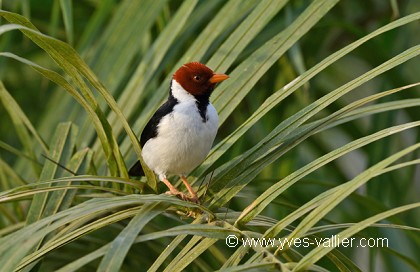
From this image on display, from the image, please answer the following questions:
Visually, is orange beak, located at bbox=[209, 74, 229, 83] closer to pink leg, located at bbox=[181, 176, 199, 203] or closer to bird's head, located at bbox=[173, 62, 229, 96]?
bird's head, located at bbox=[173, 62, 229, 96]

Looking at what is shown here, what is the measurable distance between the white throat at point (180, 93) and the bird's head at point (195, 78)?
0.03ft

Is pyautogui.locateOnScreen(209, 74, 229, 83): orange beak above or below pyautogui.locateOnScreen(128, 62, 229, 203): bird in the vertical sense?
above

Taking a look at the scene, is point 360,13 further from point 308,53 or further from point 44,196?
point 44,196

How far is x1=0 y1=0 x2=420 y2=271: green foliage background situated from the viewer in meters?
1.60

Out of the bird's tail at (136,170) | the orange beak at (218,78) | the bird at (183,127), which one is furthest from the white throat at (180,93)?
the bird's tail at (136,170)

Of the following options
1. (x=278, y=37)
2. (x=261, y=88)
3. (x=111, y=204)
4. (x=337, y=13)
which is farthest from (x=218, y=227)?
(x=337, y=13)

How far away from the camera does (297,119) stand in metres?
1.93

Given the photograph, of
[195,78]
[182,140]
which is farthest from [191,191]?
[195,78]

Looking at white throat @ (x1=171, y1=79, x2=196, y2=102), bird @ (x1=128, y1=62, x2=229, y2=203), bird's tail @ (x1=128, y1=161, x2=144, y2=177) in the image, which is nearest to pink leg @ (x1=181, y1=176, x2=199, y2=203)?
bird @ (x1=128, y1=62, x2=229, y2=203)

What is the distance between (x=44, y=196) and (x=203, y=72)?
2.34 feet

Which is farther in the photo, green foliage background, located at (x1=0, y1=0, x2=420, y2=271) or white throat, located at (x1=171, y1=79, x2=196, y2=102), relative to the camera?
white throat, located at (x1=171, y1=79, x2=196, y2=102)

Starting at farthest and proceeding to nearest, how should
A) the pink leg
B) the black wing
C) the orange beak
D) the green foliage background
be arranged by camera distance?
the black wing < the orange beak < the pink leg < the green foliage background

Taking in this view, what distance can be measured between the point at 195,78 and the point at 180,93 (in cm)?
8

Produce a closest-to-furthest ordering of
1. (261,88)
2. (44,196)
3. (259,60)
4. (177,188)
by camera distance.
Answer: (44,196) → (259,60) → (177,188) → (261,88)
